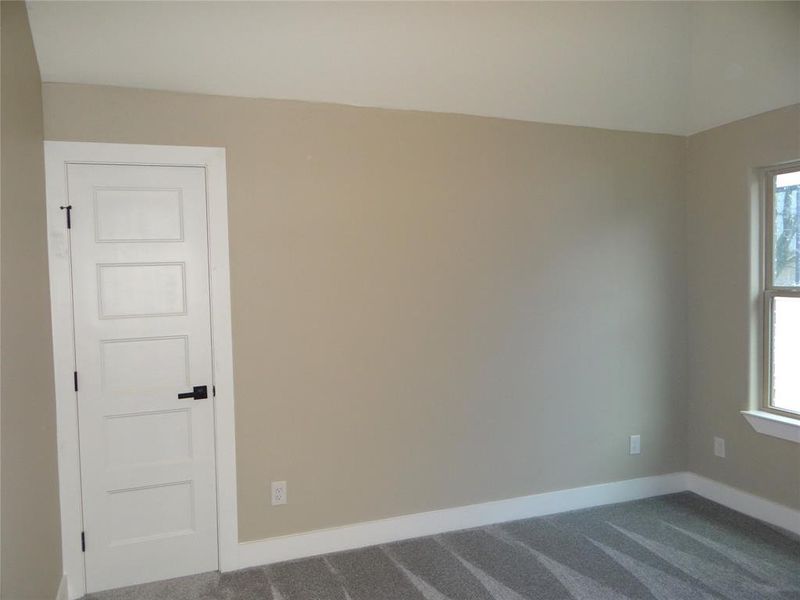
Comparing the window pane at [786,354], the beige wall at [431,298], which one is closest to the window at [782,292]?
the window pane at [786,354]

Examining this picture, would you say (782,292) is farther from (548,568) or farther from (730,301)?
(548,568)

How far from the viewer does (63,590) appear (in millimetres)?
2287

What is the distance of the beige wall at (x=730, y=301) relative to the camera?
294cm

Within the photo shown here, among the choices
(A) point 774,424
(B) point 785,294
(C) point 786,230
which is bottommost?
(A) point 774,424

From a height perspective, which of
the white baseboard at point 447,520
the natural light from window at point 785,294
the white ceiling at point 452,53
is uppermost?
the white ceiling at point 452,53

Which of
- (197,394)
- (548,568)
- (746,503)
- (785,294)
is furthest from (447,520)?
(785,294)

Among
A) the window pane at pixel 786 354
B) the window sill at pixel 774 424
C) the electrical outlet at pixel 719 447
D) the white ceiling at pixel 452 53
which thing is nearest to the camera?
the white ceiling at pixel 452 53

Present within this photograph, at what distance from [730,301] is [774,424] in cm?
76

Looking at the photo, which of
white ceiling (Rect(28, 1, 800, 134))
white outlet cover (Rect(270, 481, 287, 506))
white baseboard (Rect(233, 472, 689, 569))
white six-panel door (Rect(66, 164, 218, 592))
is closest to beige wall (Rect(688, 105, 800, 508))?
white ceiling (Rect(28, 1, 800, 134))

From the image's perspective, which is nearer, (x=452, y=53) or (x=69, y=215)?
(x=69, y=215)

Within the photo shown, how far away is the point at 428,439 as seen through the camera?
2941mm

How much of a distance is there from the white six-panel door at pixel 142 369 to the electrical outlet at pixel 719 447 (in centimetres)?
309

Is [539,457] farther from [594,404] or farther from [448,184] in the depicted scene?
[448,184]

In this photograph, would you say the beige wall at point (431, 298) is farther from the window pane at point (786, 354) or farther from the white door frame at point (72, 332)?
the window pane at point (786, 354)
